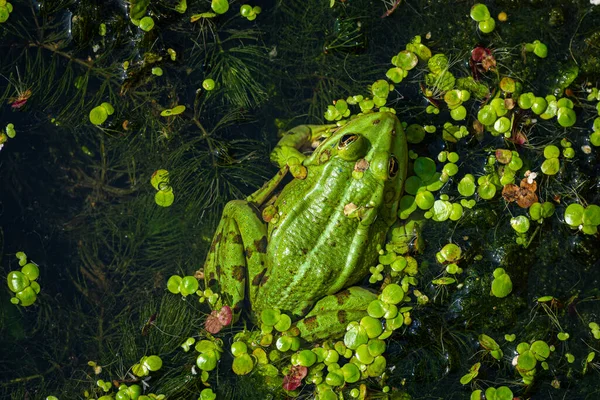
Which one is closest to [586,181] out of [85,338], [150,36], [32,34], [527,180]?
Result: [527,180]

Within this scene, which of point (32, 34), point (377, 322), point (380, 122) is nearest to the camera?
point (380, 122)

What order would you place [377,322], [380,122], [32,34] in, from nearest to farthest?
[380,122], [377,322], [32,34]

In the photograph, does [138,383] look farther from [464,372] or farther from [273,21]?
[273,21]

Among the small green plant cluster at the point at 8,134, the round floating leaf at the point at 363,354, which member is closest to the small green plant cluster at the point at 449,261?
the round floating leaf at the point at 363,354

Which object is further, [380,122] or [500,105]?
[500,105]

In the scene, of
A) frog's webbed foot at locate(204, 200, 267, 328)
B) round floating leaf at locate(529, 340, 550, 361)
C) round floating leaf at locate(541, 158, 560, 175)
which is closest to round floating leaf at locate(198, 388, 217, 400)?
frog's webbed foot at locate(204, 200, 267, 328)

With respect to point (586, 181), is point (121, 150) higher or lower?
higher

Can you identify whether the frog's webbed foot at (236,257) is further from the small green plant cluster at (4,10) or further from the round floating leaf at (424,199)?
the small green plant cluster at (4,10)
